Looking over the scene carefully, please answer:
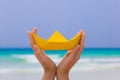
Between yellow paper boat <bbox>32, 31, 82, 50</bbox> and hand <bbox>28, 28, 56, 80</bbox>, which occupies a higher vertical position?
yellow paper boat <bbox>32, 31, 82, 50</bbox>

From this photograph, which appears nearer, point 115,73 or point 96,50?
point 115,73

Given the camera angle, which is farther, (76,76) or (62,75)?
(76,76)

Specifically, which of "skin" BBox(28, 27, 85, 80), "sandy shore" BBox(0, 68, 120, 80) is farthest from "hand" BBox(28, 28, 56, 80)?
"sandy shore" BBox(0, 68, 120, 80)

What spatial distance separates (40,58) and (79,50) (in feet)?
0.46

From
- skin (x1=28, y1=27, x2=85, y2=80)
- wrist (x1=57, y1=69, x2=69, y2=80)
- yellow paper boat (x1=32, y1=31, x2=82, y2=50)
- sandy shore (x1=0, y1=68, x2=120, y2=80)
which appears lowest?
wrist (x1=57, y1=69, x2=69, y2=80)

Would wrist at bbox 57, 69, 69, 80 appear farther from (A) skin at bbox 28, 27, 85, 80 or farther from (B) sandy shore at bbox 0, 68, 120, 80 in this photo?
(B) sandy shore at bbox 0, 68, 120, 80

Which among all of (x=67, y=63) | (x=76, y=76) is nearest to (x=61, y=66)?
(x=67, y=63)

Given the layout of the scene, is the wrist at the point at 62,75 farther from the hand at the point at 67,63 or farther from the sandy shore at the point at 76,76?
the sandy shore at the point at 76,76

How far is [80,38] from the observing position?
40.4 inches

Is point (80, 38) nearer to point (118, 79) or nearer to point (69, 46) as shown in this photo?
point (69, 46)

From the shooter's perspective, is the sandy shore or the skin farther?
the sandy shore

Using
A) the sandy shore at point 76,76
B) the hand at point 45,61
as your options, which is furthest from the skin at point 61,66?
the sandy shore at point 76,76

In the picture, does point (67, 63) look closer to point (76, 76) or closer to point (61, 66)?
point (61, 66)

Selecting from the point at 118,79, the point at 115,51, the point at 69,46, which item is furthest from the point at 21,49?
the point at 69,46
